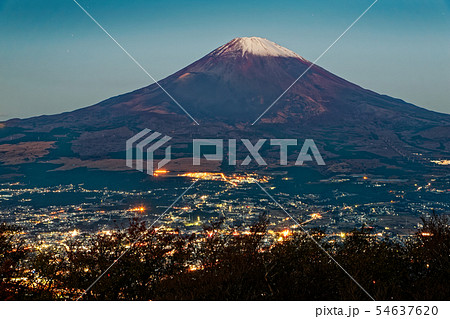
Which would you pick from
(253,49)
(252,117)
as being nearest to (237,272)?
(252,117)

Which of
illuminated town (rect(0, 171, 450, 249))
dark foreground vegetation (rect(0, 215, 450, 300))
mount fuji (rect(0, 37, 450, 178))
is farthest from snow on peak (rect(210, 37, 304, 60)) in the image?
dark foreground vegetation (rect(0, 215, 450, 300))

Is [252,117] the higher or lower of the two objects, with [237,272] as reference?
higher

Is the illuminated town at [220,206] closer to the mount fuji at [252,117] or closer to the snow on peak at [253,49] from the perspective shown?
the mount fuji at [252,117]

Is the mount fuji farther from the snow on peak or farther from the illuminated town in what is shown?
the illuminated town

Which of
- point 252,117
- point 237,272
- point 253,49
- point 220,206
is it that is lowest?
point 220,206

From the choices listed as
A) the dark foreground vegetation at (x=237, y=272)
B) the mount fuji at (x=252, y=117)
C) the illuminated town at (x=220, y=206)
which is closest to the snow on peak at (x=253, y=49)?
the mount fuji at (x=252, y=117)

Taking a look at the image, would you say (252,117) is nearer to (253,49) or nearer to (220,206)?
(253,49)

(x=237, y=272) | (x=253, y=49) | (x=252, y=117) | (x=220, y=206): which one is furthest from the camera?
(x=253, y=49)

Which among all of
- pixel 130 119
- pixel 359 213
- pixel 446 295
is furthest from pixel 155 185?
pixel 446 295
